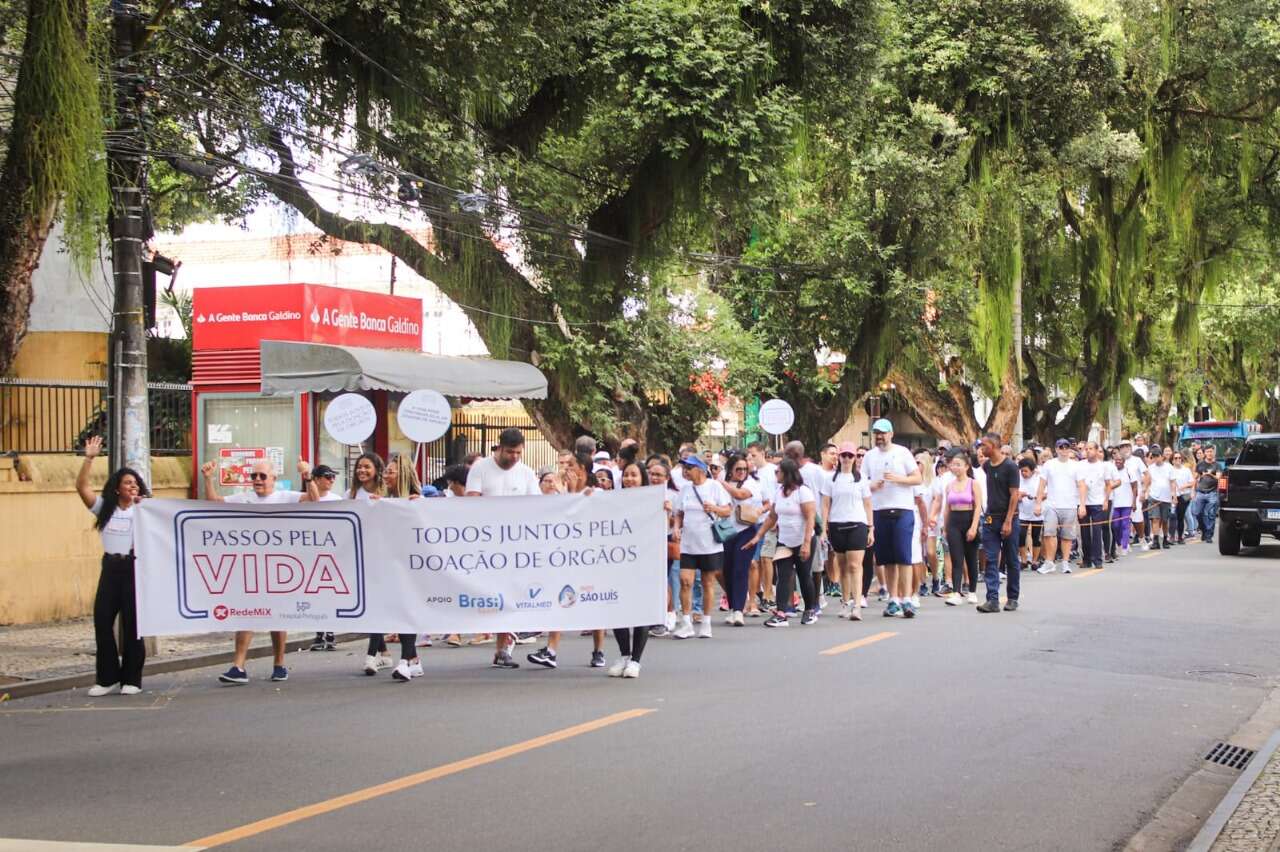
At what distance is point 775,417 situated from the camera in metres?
27.7

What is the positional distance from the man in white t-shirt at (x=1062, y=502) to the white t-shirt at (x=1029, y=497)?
4.4 inches

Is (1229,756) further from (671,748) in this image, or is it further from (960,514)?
(960,514)

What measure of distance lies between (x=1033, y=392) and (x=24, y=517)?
31985 mm

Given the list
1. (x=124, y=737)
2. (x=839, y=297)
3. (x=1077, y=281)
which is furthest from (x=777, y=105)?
(x=1077, y=281)

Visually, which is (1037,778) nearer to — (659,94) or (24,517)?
(24,517)

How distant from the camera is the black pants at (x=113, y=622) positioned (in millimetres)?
10703

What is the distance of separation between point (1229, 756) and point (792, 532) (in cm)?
668

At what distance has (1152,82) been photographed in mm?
31609

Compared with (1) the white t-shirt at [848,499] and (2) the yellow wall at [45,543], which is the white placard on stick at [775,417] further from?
(2) the yellow wall at [45,543]

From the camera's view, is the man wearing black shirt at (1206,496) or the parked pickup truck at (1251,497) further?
the man wearing black shirt at (1206,496)

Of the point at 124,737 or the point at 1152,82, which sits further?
the point at 1152,82

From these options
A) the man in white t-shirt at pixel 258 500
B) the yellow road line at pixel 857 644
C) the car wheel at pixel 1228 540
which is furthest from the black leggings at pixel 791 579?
the car wheel at pixel 1228 540

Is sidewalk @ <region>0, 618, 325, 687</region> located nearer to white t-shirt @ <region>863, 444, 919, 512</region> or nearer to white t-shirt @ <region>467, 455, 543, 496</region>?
white t-shirt @ <region>467, 455, 543, 496</region>

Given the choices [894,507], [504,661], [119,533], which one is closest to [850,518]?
[894,507]
